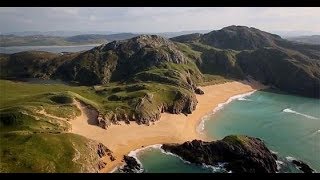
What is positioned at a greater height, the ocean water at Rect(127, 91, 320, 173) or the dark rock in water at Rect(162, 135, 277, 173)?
the dark rock in water at Rect(162, 135, 277, 173)

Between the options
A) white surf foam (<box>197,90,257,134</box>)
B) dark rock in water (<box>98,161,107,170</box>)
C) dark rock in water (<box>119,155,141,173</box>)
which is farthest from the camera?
white surf foam (<box>197,90,257,134</box>)

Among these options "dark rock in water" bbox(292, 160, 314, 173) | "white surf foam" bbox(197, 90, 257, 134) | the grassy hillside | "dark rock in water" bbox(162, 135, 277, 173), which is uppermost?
the grassy hillside

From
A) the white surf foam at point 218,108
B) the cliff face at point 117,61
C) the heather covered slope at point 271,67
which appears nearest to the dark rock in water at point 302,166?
the white surf foam at point 218,108

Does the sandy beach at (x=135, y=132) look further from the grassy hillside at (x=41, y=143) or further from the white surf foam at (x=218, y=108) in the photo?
the grassy hillside at (x=41, y=143)

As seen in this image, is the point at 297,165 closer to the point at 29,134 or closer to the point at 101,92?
the point at 29,134

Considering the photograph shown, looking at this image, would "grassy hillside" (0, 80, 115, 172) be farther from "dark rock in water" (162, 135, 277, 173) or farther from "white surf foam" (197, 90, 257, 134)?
"white surf foam" (197, 90, 257, 134)

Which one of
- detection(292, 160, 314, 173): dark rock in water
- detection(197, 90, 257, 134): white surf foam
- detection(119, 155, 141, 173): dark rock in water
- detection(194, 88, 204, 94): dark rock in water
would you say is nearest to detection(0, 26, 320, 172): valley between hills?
detection(194, 88, 204, 94): dark rock in water
